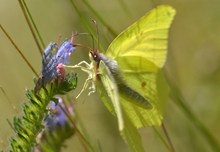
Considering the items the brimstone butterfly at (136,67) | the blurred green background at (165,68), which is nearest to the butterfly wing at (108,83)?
the brimstone butterfly at (136,67)

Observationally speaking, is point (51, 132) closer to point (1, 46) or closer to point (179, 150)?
point (179, 150)

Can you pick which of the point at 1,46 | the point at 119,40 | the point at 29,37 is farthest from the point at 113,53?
the point at 29,37

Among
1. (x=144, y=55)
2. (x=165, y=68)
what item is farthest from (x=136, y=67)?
(x=165, y=68)

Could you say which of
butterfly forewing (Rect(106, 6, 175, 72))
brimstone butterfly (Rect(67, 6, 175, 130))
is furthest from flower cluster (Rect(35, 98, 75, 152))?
butterfly forewing (Rect(106, 6, 175, 72))

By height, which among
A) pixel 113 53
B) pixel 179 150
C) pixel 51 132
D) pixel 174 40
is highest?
pixel 113 53

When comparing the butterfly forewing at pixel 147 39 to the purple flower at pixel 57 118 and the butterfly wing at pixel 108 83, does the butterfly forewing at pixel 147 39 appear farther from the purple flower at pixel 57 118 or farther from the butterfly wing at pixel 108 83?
the purple flower at pixel 57 118

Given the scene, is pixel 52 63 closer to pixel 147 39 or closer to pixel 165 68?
pixel 147 39
